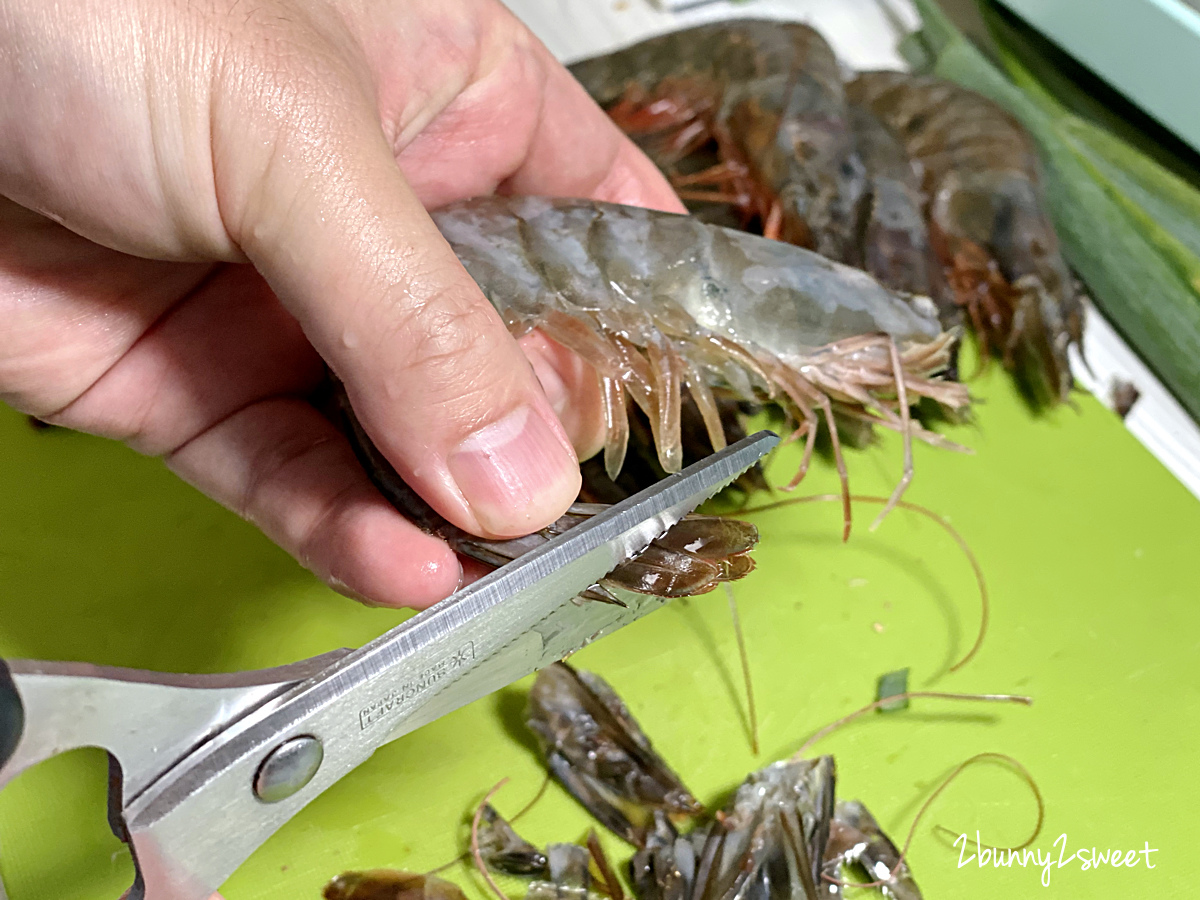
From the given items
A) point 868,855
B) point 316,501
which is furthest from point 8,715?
point 868,855

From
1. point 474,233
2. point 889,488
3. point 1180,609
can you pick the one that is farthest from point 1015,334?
point 474,233

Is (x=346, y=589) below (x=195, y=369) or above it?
below

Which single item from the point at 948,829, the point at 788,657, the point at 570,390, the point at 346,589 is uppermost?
the point at 570,390

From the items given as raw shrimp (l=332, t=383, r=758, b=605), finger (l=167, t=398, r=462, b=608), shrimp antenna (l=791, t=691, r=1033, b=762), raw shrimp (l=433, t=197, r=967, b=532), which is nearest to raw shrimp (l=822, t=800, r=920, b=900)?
shrimp antenna (l=791, t=691, r=1033, b=762)

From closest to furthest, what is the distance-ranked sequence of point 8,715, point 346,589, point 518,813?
1. point 8,715
2. point 346,589
3. point 518,813

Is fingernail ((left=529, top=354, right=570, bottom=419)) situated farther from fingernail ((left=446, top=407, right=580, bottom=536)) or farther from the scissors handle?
the scissors handle

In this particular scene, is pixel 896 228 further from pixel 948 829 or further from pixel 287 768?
pixel 287 768

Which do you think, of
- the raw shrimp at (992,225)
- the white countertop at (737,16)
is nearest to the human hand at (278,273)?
the raw shrimp at (992,225)
